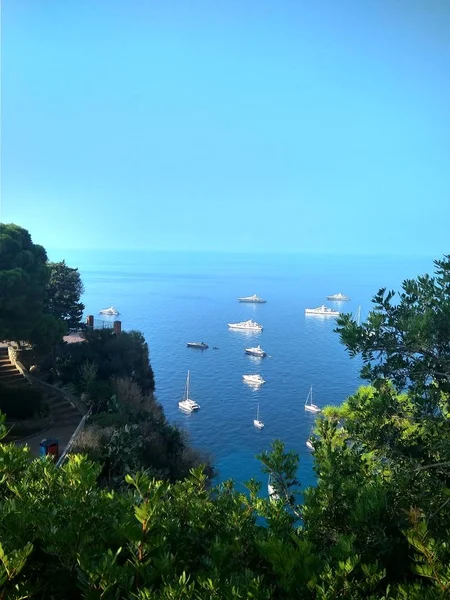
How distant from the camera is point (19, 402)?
536 inches

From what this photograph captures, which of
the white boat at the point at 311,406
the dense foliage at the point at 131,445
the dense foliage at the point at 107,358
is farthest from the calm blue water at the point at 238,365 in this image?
the dense foliage at the point at 107,358

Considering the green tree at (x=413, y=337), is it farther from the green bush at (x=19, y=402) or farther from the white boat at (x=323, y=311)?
the white boat at (x=323, y=311)

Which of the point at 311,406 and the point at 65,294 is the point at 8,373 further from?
the point at 311,406

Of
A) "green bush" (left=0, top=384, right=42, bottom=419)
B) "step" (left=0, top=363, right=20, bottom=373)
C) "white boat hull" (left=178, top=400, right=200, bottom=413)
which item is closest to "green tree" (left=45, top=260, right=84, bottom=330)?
"step" (left=0, top=363, right=20, bottom=373)

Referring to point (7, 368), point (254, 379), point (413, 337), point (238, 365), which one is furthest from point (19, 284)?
point (238, 365)

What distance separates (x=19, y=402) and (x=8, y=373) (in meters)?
3.72

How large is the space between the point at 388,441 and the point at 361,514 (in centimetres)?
123

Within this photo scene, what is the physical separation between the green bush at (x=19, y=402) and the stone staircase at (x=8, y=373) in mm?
2159

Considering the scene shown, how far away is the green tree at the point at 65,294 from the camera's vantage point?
2366 centimetres

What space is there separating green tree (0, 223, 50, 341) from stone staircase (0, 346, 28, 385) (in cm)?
197

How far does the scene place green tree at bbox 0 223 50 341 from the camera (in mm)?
14125

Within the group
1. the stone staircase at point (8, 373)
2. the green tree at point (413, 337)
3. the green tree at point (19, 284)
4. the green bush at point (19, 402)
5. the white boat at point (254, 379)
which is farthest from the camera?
the white boat at point (254, 379)

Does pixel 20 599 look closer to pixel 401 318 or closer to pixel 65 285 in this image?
pixel 401 318

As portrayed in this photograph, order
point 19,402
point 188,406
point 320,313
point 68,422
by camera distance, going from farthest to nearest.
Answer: point 320,313 < point 188,406 < point 68,422 < point 19,402
